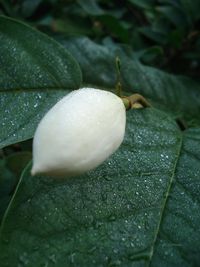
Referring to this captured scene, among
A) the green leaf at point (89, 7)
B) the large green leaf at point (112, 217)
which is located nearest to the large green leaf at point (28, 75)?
the large green leaf at point (112, 217)

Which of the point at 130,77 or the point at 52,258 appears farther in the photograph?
the point at 130,77

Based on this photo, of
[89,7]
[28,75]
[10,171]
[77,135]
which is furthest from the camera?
[89,7]

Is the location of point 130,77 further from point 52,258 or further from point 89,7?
point 52,258

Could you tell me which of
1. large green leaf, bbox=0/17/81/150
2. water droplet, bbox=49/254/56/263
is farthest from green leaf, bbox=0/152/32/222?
water droplet, bbox=49/254/56/263

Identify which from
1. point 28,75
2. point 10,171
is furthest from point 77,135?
point 10,171

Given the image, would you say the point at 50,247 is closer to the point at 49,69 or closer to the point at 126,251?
the point at 126,251

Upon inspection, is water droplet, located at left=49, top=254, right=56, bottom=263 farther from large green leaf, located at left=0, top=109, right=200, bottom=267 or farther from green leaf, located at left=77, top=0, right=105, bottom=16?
green leaf, located at left=77, top=0, right=105, bottom=16

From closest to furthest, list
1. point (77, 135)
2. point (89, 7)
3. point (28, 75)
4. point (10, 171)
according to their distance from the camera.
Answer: point (77, 135)
point (28, 75)
point (10, 171)
point (89, 7)

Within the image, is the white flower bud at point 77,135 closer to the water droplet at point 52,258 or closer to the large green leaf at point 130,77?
the water droplet at point 52,258
